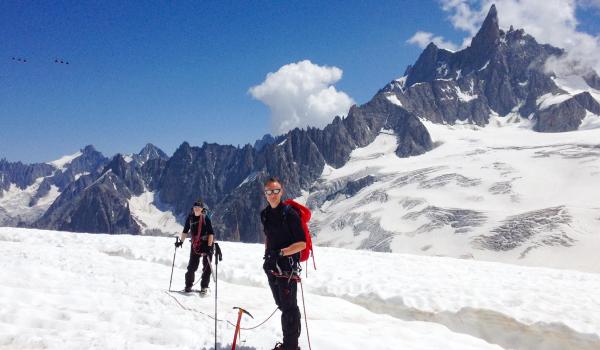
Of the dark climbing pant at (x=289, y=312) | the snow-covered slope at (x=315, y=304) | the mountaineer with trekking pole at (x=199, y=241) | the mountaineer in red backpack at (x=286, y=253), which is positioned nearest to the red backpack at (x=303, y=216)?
the mountaineer in red backpack at (x=286, y=253)

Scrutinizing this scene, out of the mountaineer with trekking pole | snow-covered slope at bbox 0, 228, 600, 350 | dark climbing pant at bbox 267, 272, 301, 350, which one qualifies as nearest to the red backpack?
dark climbing pant at bbox 267, 272, 301, 350

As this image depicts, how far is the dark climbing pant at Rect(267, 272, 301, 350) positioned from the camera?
8531mm

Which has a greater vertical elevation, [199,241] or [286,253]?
[286,253]

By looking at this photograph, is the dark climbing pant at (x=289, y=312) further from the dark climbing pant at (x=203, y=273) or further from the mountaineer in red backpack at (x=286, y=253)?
the dark climbing pant at (x=203, y=273)

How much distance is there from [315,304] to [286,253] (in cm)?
673

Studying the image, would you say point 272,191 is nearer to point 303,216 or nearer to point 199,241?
point 303,216

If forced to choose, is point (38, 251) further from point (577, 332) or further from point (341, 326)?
point (577, 332)

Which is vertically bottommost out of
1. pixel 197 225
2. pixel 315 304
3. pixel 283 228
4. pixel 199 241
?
pixel 315 304

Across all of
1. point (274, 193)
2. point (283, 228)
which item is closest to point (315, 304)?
point (283, 228)

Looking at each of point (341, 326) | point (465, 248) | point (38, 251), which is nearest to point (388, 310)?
point (341, 326)

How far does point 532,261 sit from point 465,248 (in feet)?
84.2

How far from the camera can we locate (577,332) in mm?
13648

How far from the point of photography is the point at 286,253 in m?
8.45

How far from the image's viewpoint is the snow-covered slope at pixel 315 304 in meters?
9.56
